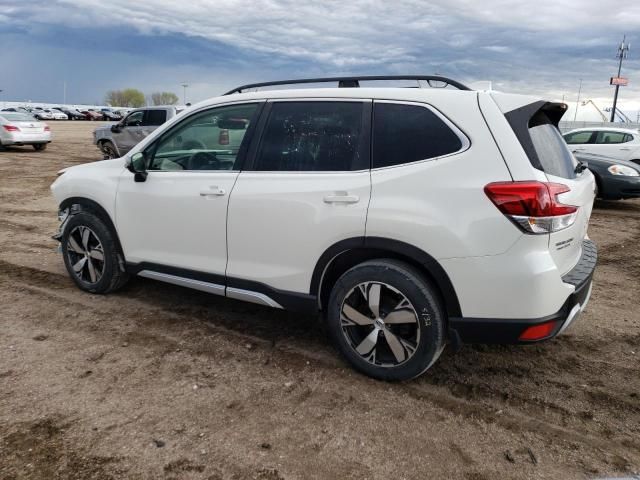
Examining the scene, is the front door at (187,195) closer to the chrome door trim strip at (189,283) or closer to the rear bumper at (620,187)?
the chrome door trim strip at (189,283)

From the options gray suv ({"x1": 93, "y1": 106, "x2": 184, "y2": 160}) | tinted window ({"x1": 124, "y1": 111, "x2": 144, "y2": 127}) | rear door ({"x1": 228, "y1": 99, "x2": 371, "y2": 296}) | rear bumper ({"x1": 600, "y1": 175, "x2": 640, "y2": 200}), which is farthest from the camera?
tinted window ({"x1": 124, "y1": 111, "x2": 144, "y2": 127})

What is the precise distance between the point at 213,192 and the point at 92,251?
5.31 ft

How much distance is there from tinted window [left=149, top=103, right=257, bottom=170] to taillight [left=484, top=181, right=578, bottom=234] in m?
1.89

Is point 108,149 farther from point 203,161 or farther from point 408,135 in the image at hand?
point 408,135

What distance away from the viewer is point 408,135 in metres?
3.17

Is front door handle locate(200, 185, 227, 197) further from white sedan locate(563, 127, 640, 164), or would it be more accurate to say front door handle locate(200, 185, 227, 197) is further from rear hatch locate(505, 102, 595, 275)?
white sedan locate(563, 127, 640, 164)

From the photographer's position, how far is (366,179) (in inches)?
126

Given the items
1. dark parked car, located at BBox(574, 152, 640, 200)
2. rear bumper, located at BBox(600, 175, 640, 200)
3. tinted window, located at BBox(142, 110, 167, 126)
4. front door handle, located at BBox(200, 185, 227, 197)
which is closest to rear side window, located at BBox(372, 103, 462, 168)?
front door handle, located at BBox(200, 185, 227, 197)

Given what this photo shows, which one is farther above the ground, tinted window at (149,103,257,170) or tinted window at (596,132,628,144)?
tinted window at (596,132,628,144)

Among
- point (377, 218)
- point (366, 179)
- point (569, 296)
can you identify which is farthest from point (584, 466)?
point (366, 179)

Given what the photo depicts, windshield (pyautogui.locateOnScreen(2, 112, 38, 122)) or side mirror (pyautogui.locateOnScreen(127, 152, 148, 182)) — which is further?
windshield (pyautogui.locateOnScreen(2, 112, 38, 122))

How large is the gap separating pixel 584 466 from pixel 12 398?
10.5 feet

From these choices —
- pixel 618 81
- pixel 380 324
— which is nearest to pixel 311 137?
pixel 380 324

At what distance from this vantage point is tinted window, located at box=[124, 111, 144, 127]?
15.4 m
